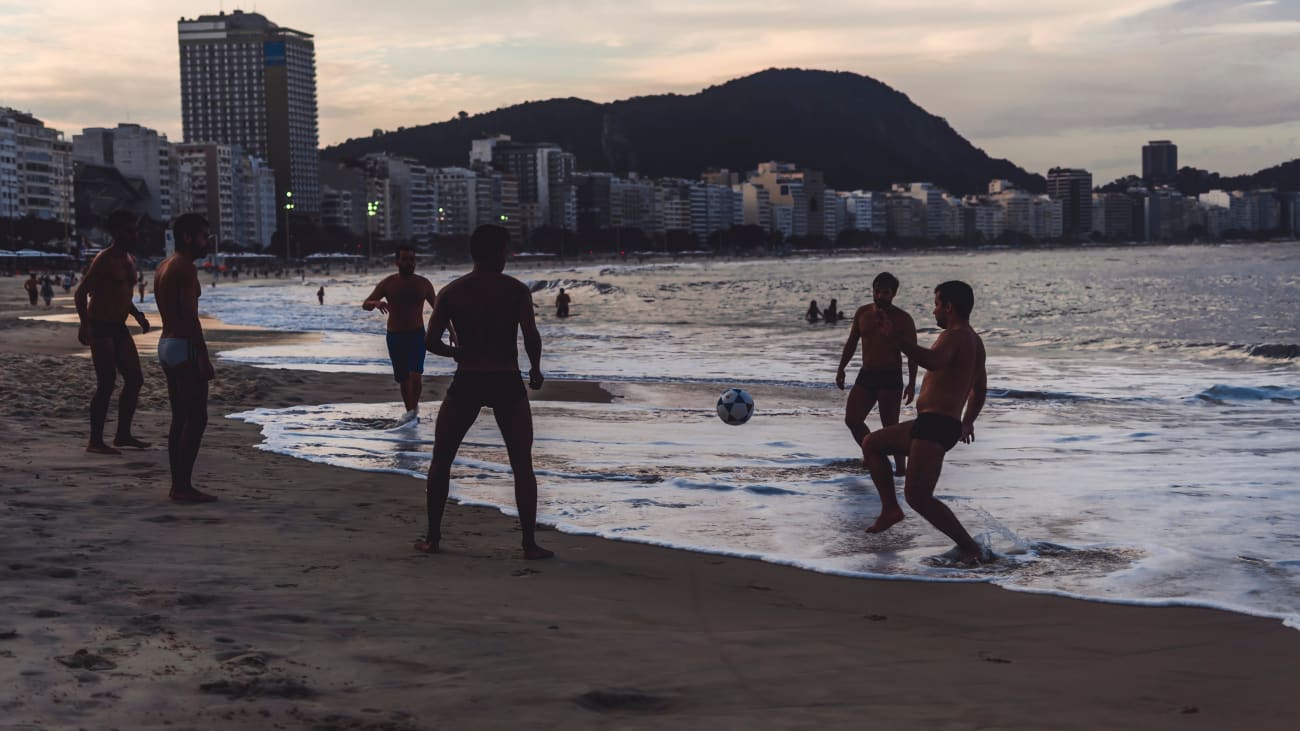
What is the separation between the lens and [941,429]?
20.3 feet

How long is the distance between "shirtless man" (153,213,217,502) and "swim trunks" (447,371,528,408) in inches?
75.9

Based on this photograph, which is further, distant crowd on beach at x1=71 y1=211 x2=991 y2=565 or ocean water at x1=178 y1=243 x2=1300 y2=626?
ocean water at x1=178 y1=243 x2=1300 y2=626

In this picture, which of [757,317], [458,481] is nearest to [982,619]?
[458,481]

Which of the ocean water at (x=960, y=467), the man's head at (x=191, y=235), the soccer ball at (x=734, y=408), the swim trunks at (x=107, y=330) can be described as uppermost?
the man's head at (x=191, y=235)

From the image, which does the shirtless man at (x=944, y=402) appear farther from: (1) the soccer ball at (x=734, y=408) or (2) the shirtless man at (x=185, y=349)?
(1) the soccer ball at (x=734, y=408)

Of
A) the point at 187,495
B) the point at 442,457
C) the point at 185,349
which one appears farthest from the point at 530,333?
the point at 187,495

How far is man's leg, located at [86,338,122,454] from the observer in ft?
29.3

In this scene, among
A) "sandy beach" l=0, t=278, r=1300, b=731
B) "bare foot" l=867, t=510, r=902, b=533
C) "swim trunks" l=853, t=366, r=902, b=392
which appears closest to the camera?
"sandy beach" l=0, t=278, r=1300, b=731

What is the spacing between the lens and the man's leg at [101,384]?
29.3ft

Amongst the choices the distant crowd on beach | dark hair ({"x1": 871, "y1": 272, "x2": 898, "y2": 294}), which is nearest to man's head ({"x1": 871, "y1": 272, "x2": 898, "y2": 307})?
dark hair ({"x1": 871, "y1": 272, "x2": 898, "y2": 294})

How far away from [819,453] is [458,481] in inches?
127

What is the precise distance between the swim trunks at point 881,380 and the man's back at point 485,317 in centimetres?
346

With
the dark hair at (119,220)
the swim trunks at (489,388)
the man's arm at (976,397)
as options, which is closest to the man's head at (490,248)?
the swim trunks at (489,388)

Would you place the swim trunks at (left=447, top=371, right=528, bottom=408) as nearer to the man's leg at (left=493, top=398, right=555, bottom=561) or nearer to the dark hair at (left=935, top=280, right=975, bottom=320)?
the man's leg at (left=493, top=398, right=555, bottom=561)
